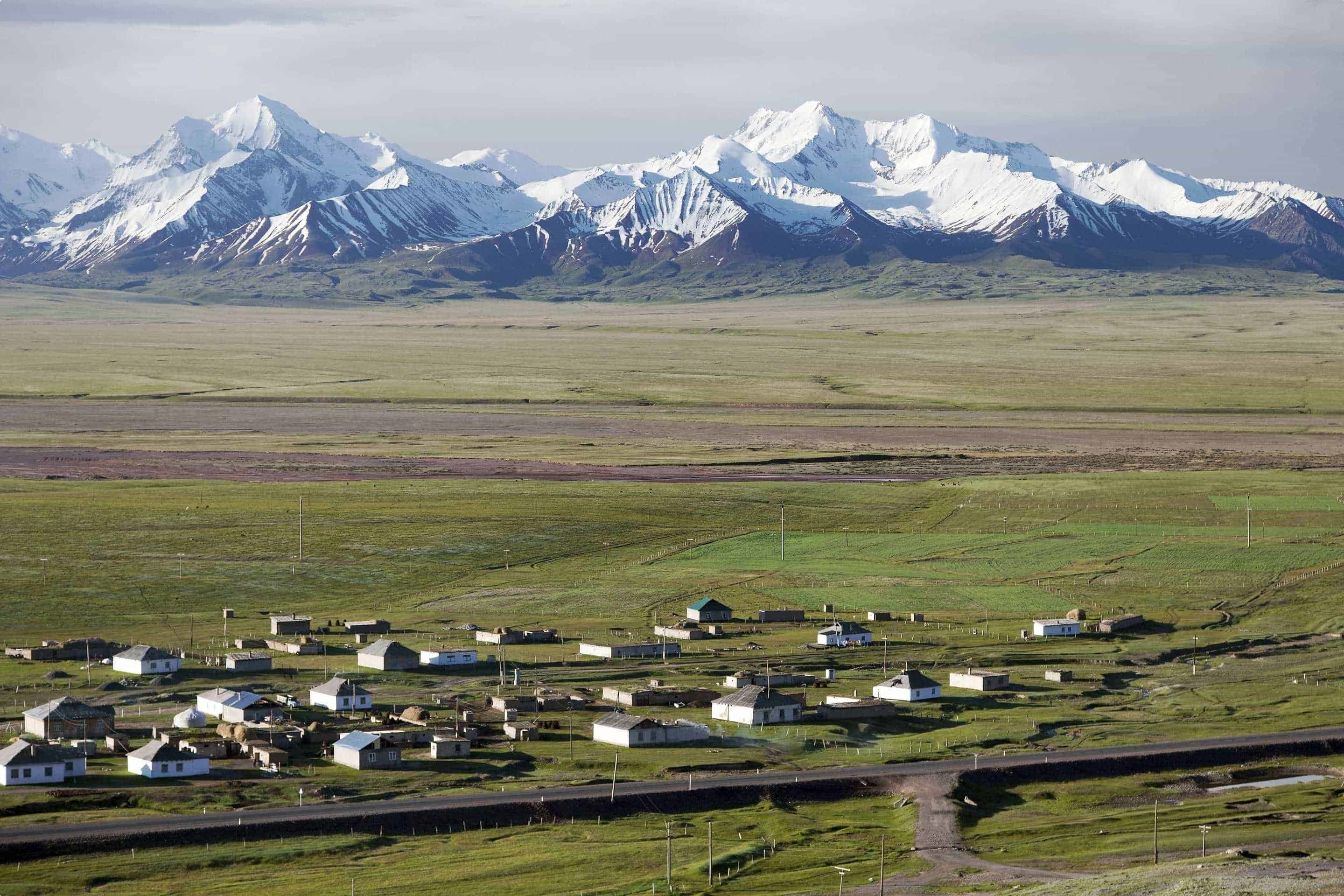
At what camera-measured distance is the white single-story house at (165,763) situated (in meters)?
67.8

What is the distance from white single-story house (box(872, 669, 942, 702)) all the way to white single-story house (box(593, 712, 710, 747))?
39.3 feet

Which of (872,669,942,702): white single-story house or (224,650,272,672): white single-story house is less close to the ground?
(224,650,272,672): white single-story house

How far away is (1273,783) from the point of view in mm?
73062

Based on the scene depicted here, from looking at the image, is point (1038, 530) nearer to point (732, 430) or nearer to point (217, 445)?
point (732, 430)

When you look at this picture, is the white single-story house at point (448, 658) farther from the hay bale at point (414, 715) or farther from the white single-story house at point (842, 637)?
the white single-story house at point (842, 637)

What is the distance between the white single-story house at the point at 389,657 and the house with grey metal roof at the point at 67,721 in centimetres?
1796

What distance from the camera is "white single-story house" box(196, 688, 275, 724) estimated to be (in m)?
Result: 77.3

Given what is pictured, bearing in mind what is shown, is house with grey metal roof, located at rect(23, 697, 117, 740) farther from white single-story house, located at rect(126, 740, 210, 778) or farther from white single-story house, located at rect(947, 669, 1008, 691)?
white single-story house, located at rect(947, 669, 1008, 691)

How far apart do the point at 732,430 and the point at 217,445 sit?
54689mm

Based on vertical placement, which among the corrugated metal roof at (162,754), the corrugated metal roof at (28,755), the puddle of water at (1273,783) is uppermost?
the corrugated metal roof at (28,755)

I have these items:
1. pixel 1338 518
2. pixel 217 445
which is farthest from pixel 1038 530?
pixel 217 445

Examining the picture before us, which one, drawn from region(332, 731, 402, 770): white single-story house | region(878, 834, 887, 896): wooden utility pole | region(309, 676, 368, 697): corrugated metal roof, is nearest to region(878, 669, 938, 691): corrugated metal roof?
region(878, 834, 887, 896): wooden utility pole

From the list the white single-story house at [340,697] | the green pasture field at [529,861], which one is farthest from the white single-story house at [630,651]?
the green pasture field at [529,861]

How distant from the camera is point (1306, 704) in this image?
278 feet
